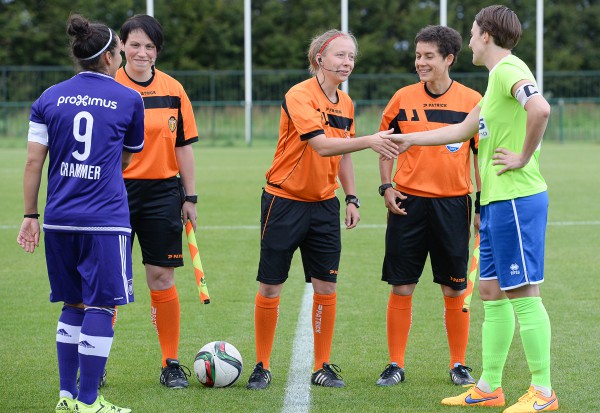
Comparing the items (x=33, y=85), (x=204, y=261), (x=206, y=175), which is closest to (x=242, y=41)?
(x=33, y=85)

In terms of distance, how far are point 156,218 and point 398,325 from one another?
1.67 meters

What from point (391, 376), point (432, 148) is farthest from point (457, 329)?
point (432, 148)

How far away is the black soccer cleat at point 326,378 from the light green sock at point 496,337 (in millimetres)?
921

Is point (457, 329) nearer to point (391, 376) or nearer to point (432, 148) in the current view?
point (391, 376)

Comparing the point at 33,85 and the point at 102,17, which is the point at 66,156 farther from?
the point at 102,17

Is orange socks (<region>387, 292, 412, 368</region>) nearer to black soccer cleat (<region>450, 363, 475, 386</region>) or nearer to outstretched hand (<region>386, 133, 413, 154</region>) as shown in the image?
black soccer cleat (<region>450, 363, 475, 386</region>)

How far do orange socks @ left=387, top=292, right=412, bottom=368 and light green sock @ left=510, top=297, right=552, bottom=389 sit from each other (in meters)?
1.06

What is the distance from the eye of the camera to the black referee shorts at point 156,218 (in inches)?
237

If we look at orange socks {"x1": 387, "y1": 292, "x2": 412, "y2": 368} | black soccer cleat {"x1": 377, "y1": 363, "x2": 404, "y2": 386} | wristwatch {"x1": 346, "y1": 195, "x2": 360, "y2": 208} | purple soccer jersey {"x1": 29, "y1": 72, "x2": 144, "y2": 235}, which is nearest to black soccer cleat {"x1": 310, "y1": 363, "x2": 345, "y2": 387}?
black soccer cleat {"x1": 377, "y1": 363, "x2": 404, "y2": 386}

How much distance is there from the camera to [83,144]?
5.01 metres

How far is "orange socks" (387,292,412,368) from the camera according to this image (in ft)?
20.4

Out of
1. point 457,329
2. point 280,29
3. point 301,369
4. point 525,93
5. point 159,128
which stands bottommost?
point 301,369

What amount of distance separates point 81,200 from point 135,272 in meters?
5.10

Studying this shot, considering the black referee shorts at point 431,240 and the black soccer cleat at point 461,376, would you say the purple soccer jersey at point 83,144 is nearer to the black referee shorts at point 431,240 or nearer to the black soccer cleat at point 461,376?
the black referee shorts at point 431,240
